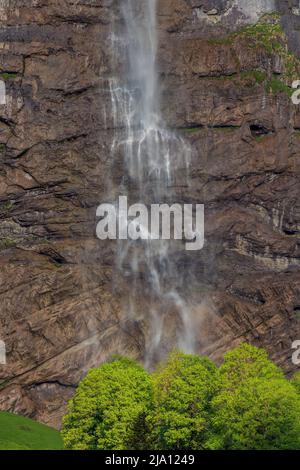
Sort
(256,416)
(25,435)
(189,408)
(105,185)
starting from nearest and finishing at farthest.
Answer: (256,416)
(189,408)
(25,435)
(105,185)

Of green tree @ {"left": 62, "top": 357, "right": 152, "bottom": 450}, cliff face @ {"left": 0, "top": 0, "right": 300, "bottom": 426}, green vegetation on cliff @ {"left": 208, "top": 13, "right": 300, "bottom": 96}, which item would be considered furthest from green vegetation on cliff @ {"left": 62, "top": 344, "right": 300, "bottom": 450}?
green vegetation on cliff @ {"left": 208, "top": 13, "right": 300, "bottom": 96}

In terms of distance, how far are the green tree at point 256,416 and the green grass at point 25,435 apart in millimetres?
27898

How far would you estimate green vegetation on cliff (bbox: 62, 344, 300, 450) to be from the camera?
118m

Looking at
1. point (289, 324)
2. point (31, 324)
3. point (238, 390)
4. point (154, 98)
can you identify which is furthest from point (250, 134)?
point (238, 390)

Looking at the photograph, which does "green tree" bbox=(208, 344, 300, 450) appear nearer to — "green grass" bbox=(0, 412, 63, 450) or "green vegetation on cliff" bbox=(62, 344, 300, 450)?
"green vegetation on cliff" bbox=(62, 344, 300, 450)

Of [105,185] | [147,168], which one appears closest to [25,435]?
[105,185]

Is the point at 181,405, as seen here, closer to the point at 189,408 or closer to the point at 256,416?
the point at 189,408

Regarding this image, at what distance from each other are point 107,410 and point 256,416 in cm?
1719

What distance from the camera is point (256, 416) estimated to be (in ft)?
388

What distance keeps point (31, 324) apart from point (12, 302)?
405cm

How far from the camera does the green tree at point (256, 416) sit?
386 ft

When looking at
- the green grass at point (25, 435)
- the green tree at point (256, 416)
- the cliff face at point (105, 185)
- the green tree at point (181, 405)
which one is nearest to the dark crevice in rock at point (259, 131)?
the cliff face at point (105, 185)

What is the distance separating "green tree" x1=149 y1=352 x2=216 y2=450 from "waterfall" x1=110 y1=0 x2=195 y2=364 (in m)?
37.3

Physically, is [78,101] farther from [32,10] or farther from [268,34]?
[268,34]
